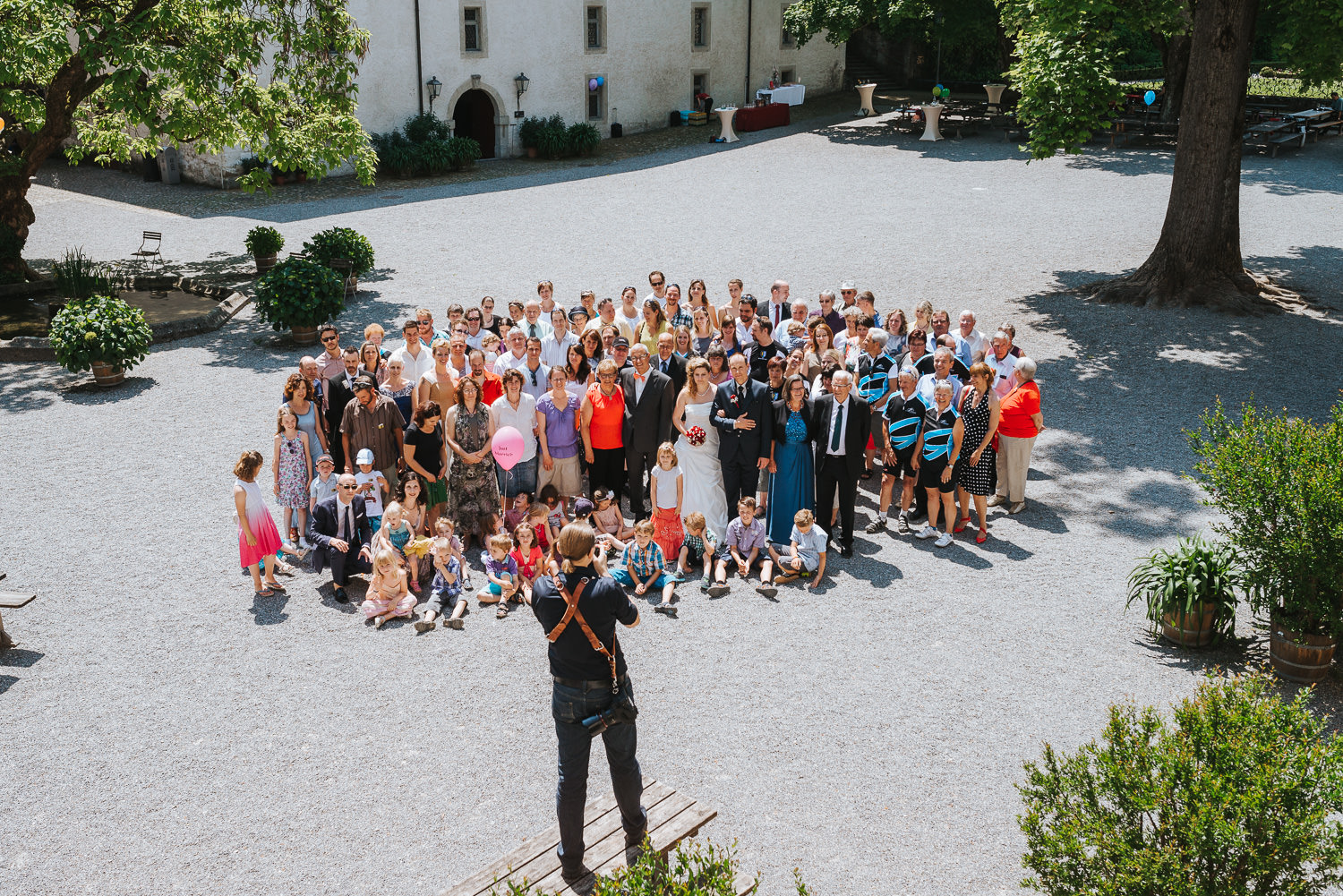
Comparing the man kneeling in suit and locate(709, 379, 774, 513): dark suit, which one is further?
locate(709, 379, 774, 513): dark suit

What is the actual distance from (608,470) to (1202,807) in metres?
6.88

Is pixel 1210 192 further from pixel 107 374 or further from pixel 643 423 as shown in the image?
pixel 107 374

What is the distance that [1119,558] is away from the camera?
31.9 feet

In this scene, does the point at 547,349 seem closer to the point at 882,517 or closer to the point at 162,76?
the point at 882,517

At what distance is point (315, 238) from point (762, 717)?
14572mm

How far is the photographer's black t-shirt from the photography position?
547 cm

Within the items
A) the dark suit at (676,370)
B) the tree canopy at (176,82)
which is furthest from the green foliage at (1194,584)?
the tree canopy at (176,82)

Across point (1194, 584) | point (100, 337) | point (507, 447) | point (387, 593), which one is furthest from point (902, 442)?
point (100, 337)

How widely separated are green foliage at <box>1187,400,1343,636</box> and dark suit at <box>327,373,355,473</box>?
7480 millimetres

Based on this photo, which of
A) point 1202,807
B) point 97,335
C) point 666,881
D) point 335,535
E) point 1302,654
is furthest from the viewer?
point 97,335

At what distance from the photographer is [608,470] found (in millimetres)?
10586

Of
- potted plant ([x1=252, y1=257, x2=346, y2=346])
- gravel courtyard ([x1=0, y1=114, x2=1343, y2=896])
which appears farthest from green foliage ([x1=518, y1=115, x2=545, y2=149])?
gravel courtyard ([x1=0, y1=114, x2=1343, y2=896])

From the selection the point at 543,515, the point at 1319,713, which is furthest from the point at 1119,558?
the point at 543,515

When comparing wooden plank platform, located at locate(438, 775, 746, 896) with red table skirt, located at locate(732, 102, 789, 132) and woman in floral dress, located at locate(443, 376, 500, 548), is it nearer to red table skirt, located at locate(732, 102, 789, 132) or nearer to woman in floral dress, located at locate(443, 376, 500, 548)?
woman in floral dress, located at locate(443, 376, 500, 548)
